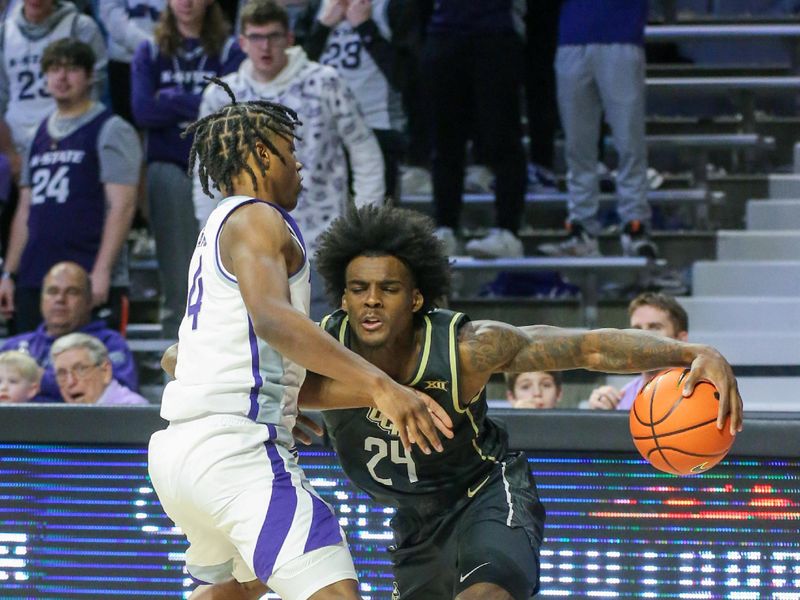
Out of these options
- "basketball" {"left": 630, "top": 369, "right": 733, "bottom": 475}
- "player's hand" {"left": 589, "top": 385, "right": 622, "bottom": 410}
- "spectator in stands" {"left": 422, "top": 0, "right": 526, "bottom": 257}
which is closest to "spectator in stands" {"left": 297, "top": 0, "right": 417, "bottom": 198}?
"spectator in stands" {"left": 422, "top": 0, "right": 526, "bottom": 257}

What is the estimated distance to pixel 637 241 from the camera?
780 cm

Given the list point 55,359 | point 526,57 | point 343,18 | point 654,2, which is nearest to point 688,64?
point 654,2

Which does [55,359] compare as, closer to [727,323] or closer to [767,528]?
[767,528]

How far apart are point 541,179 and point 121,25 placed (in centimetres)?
275

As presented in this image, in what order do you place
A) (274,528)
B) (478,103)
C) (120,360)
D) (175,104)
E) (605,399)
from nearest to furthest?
1. (274,528)
2. (605,399)
3. (120,360)
4. (175,104)
5. (478,103)

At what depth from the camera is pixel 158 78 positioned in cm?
743

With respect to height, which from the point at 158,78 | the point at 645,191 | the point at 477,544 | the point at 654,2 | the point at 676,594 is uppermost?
the point at 654,2

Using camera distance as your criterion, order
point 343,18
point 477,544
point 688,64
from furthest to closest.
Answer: point 688,64
point 343,18
point 477,544

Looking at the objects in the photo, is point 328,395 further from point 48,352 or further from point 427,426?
point 48,352

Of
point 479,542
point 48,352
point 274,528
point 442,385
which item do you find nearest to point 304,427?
point 442,385

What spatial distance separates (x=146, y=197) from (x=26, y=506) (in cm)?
333

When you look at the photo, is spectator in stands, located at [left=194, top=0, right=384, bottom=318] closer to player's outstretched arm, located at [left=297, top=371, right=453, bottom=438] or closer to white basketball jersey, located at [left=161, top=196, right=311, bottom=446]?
player's outstretched arm, located at [left=297, top=371, right=453, bottom=438]

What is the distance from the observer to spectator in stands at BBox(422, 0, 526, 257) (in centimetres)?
751

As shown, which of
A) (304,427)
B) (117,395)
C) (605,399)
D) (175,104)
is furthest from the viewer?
(175,104)
